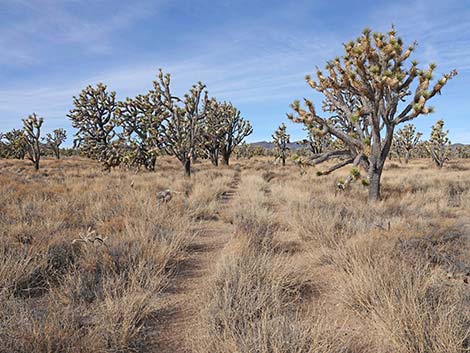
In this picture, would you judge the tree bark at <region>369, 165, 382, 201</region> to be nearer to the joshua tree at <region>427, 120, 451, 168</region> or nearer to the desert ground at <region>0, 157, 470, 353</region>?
the desert ground at <region>0, 157, 470, 353</region>

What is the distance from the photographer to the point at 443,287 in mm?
3127

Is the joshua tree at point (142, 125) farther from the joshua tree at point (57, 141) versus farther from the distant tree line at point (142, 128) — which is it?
the joshua tree at point (57, 141)

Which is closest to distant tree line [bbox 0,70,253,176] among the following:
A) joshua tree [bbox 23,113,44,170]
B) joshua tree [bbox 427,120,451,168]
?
joshua tree [bbox 23,113,44,170]

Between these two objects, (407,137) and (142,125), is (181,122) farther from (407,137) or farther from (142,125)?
(407,137)

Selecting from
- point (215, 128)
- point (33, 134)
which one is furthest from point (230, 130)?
point (33, 134)

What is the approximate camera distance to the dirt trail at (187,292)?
2604 mm

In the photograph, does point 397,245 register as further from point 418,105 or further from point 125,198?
point 125,198

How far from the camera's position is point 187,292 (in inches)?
A: 140

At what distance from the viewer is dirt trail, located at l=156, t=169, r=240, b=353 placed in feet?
8.54

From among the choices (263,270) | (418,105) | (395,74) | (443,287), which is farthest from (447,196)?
(263,270)

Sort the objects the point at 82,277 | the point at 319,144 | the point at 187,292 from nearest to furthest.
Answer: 1. the point at 82,277
2. the point at 187,292
3. the point at 319,144

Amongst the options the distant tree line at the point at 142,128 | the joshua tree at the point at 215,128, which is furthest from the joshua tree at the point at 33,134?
the joshua tree at the point at 215,128

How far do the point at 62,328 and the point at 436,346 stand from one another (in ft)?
10.1

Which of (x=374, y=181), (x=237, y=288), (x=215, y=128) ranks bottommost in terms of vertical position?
(x=237, y=288)
